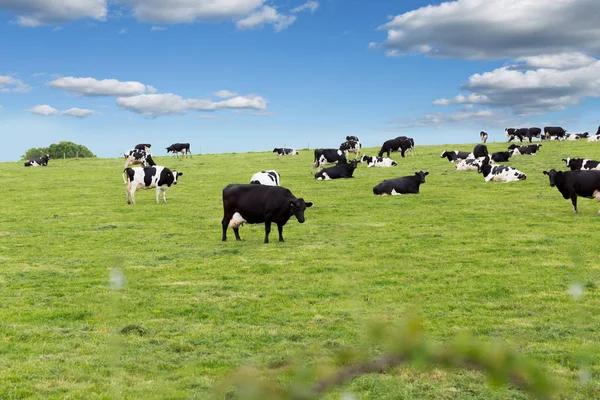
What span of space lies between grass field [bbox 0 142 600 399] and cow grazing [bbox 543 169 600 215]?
0.83 m

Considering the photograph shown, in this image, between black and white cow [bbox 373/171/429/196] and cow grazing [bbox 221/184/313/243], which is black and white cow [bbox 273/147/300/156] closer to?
black and white cow [bbox 373/171/429/196]

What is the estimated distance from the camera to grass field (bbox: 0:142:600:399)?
7.04 m

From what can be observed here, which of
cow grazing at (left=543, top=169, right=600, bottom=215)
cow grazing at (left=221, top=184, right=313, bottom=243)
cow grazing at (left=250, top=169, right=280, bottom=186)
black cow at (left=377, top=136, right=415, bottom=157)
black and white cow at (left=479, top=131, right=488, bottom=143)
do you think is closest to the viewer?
cow grazing at (left=221, top=184, right=313, bottom=243)

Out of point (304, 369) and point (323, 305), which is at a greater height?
point (304, 369)

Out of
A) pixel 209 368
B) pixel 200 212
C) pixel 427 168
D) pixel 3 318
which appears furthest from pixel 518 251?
pixel 427 168

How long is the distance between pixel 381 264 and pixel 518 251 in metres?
3.97

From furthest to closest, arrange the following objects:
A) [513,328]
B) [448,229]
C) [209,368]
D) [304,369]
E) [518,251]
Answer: [448,229], [518,251], [513,328], [209,368], [304,369]

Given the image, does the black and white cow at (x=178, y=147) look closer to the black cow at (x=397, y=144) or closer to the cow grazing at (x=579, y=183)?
the black cow at (x=397, y=144)

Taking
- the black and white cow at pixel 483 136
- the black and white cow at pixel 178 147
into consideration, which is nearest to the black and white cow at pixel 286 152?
the black and white cow at pixel 178 147

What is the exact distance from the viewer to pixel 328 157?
145 ft

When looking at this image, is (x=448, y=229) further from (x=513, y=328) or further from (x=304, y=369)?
(x=304, y=369)

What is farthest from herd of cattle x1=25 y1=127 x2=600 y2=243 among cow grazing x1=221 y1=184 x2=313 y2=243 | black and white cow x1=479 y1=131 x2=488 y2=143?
black and white cow x1=479 y1=131 x2=488 y2=143

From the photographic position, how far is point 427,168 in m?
42.8

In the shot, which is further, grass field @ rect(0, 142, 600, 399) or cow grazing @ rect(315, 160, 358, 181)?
cow grazing @ rect(315, 160, 358, 181)
